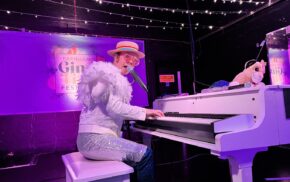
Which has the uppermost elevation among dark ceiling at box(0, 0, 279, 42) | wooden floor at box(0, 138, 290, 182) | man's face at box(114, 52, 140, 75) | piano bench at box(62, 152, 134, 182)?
dark ceiling at box(0, 0, 279, 42)

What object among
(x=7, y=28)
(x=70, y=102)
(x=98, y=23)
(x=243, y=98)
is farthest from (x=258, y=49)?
(x=7, y=28)

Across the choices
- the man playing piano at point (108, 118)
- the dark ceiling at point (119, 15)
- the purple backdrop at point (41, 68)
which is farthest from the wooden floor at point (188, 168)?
the dark ceiling at point (119, 15)

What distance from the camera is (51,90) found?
4.35 m

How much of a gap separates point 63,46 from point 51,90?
2.96ft

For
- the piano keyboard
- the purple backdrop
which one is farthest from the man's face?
the purple backdrop

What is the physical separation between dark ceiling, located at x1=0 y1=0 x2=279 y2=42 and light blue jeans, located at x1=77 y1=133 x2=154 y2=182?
10.5 feet

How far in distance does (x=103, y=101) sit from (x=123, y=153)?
44 cm

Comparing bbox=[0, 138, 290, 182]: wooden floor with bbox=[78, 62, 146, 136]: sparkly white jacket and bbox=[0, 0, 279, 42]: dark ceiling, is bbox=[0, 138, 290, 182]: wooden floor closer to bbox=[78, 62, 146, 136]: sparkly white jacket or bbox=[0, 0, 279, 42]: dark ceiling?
bbox=[78, 62, 146, 136]: sparkly white jacket

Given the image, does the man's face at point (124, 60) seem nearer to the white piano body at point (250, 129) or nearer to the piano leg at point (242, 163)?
the white piano body at point (250, 129)

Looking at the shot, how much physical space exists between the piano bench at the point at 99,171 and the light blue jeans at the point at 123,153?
6 cm

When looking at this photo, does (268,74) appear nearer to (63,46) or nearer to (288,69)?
(288,69)

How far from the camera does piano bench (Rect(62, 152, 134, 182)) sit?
1.39 meters

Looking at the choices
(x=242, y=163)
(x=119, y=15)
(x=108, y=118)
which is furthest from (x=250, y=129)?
(x=119, y=15)

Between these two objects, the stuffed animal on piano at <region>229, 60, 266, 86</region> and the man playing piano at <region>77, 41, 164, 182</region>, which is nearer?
the man playing piano at <region>77, 41, 164, 182</region>
